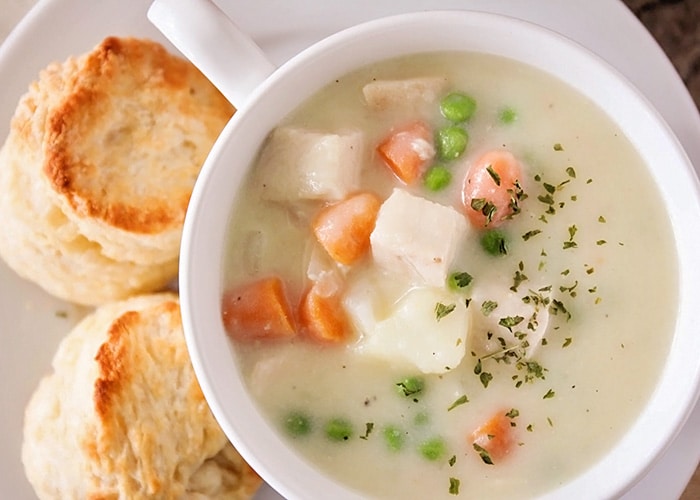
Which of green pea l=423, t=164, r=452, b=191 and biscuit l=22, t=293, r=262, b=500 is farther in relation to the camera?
biscuit l=22, t=293, r=262, b=500

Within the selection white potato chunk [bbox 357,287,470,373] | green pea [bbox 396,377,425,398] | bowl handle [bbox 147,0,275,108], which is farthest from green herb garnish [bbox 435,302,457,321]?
bowl handle [bbox 147,0,275,108]

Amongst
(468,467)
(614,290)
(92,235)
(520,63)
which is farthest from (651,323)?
(92,235)

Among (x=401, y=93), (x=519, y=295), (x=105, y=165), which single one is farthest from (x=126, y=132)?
(x=519, y=295)

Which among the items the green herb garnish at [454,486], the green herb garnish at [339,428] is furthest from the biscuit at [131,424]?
the green herb garnish at [454,486]

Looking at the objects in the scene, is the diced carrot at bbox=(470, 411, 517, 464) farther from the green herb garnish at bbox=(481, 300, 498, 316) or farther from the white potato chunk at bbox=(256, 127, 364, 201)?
the white potato chunk at bbox=(256, 127, 364, 201)

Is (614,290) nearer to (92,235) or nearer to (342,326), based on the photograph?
(342,326)

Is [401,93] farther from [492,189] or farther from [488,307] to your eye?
[488,307]
